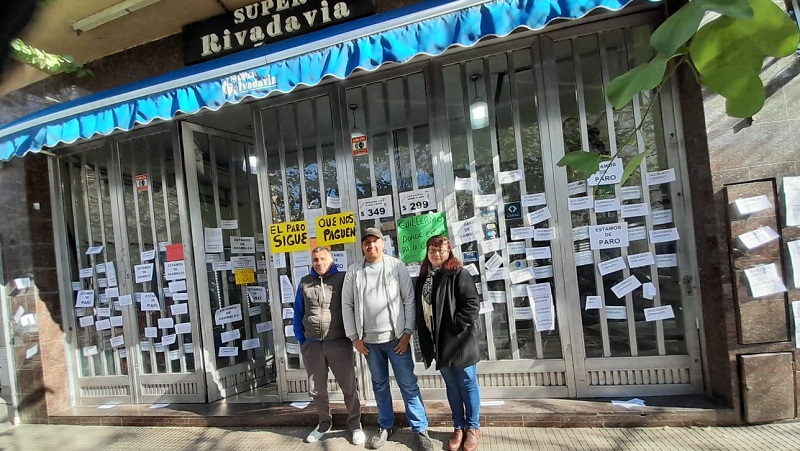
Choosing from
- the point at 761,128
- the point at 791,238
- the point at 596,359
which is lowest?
the point at 596,359

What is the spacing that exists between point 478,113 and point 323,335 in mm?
2556

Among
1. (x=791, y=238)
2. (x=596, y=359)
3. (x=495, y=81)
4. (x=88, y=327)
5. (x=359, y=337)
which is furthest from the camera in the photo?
(x=88, y=327)

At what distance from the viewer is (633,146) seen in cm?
403

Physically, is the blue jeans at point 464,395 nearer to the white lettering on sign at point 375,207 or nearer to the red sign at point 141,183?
the white lettering on sign at point 375,207

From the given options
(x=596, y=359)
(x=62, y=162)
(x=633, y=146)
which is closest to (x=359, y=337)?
(x=596, y=359)

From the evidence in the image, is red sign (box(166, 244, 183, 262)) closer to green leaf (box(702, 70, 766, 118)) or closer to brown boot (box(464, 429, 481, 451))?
brown boot (box(464, 429, 481, 451))

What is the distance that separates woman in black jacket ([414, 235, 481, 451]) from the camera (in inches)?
130

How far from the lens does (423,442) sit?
3477mm

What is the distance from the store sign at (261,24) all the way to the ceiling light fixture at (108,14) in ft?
1.58

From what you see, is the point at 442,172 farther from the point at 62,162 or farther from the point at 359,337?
the point at 62,162

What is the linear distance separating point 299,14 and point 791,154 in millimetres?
4509

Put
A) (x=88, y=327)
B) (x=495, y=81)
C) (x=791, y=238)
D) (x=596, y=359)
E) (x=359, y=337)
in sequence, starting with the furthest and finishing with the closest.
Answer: (x=88, y=327), (x=495, y=81), (x=596, y=359), (x=359, y=337), (x=791, y=238)

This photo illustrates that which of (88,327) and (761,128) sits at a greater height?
(761,128)

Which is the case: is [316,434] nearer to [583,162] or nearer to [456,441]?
[456,441]
